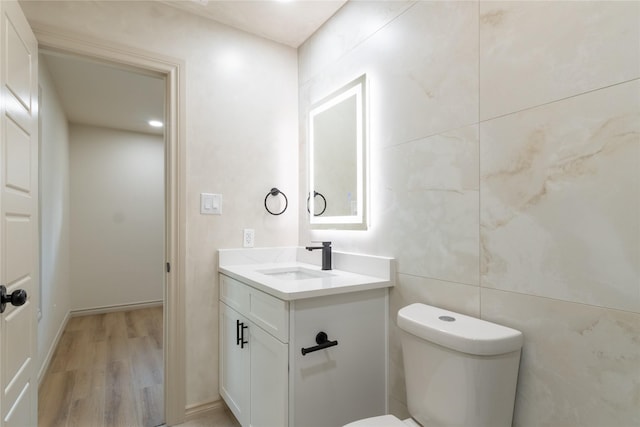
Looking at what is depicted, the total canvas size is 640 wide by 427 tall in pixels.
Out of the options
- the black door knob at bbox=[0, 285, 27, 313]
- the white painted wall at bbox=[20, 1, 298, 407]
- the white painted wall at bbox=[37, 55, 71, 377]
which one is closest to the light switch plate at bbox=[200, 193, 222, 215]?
the white painted wall at bbox=[20, 1, 298, 407]

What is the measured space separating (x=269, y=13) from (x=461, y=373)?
208cm

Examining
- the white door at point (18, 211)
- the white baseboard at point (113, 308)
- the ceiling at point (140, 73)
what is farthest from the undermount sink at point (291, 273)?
the white baseboard at point (113, 308)

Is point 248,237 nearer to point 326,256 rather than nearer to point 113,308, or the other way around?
point 326,256

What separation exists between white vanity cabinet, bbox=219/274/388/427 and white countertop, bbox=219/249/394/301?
0.12ft

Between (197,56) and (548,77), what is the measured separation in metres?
1.80

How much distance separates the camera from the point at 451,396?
3.17 feet

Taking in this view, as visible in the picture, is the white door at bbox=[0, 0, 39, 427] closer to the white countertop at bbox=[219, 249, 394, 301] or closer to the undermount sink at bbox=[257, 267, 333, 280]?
the white countertop at bbox=[219, 249, 394, 301]

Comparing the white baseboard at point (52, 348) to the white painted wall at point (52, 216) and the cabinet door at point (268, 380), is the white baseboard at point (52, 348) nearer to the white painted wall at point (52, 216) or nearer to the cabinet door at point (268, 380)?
the white painted wall at point (52, 216)

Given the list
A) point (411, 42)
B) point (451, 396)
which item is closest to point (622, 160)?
point (451, 396)

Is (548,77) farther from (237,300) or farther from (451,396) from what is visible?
(237,300)

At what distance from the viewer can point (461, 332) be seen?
0.97 meters

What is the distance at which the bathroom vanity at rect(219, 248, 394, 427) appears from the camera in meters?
1.23

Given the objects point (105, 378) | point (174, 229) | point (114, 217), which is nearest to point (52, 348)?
point (105, 378)

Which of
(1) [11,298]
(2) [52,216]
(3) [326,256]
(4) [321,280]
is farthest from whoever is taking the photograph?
(2) [52,216]
